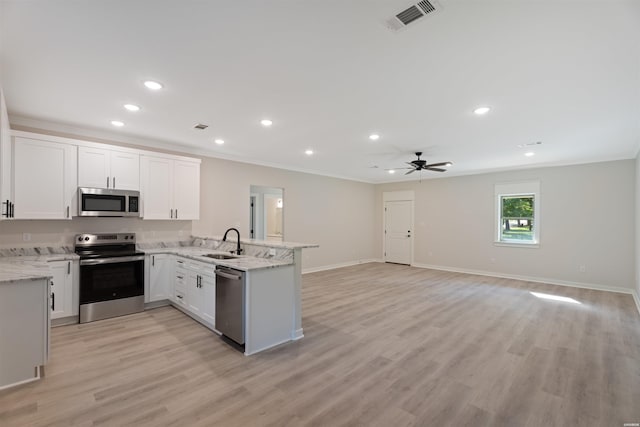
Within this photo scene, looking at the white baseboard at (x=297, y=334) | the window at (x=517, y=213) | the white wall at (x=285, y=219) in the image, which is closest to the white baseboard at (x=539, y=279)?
the window at (x=517, y=213)

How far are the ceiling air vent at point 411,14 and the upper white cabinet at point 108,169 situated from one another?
13.8ft

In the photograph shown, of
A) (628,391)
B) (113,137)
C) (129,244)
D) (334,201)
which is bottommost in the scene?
(628,391)

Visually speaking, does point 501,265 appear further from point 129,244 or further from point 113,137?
point 113,137

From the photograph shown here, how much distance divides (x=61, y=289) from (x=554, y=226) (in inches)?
353

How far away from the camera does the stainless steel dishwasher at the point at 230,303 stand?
3.07 metres

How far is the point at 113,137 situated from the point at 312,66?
3.76 meters

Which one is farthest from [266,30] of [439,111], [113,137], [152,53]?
[113,137]

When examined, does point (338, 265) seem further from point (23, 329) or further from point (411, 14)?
point (411, 14)

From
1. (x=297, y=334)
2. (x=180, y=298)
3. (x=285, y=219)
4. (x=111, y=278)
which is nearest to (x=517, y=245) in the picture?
(x=285, y=219)

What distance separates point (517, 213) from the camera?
7078 millimetres

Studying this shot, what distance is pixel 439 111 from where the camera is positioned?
Answer: 11.4 feet

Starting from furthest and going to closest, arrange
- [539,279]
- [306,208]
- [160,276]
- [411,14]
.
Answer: [306,208], [539,279], [160,276], [411,14]

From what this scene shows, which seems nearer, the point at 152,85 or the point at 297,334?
the point at 152,85

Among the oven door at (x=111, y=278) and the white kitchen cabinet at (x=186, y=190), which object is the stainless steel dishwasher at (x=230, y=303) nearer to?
the oven door at (x=111, y=278)
